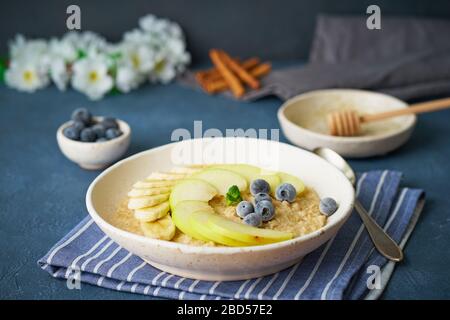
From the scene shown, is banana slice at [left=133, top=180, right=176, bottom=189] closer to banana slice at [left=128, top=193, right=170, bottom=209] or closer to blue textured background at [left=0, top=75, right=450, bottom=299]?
banana slice at [left=128, top=193, right=170, bottom=209]

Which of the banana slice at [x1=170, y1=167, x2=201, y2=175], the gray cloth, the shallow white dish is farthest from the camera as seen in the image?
the gray cloth

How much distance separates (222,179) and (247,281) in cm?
26

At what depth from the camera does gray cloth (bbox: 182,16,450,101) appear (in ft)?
7.25

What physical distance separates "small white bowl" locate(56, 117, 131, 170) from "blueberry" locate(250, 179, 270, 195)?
19.7 inches

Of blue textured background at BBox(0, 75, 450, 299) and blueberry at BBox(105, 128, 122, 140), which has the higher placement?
blueberry at BBox(105, 128, 122, 140)

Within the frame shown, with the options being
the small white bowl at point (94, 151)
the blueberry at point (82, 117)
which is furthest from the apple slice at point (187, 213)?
the blueberry at point (82, 117)

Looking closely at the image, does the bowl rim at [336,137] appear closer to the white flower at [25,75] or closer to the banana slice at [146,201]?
the banana slice at [146,201]

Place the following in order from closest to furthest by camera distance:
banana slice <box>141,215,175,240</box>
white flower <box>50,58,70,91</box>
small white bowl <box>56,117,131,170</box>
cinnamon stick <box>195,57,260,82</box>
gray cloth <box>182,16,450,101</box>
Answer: banana slice <box>141,215,175,240</box>, small white bowl <box>56,117,131,170</box>, gray cloth <box>182,16,450,101</box>, white flower <box>50,58,70,91</box>, cinnamon stick <box>195,57,260,82</box>

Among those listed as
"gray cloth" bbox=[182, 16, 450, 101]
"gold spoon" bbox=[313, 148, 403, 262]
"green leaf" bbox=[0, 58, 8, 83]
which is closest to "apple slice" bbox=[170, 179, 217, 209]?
"gold spoon" bbox=[313, 148, 403, 262]

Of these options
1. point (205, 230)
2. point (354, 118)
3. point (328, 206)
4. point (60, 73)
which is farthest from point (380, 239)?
point (60, 73)

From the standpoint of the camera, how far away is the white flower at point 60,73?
2314 mm

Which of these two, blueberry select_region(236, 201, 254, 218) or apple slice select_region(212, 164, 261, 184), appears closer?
blueberry select_region(236, 201, 254, 218)
